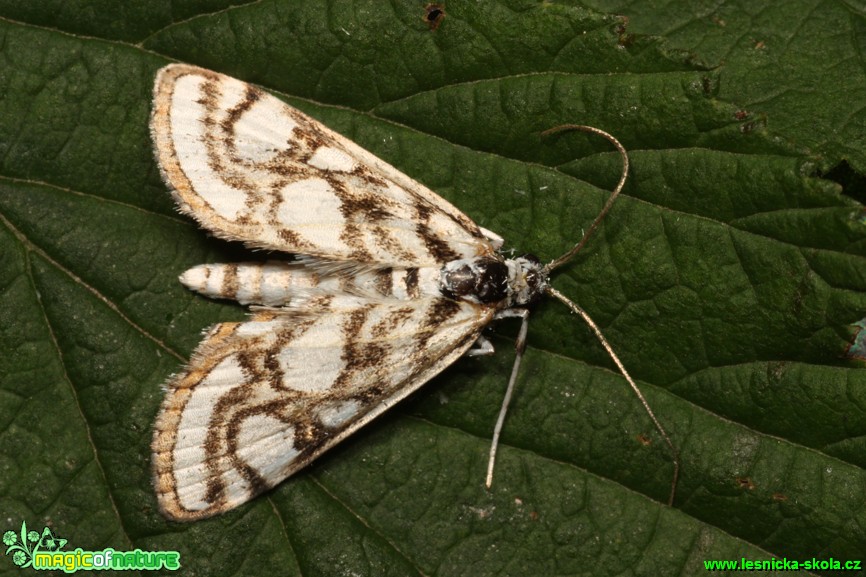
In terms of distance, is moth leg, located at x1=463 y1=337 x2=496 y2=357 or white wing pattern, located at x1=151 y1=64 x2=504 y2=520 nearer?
white wing pattern, located at x1=151 y1=64 x2=504 y2=520

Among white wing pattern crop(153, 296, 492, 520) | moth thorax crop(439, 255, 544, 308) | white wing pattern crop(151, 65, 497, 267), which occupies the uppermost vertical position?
white wing pattern crop(151, 65, 497, 267)

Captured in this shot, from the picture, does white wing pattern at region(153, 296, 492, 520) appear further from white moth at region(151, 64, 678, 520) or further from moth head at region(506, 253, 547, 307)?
moth head at region(506, 253, 547, 307)

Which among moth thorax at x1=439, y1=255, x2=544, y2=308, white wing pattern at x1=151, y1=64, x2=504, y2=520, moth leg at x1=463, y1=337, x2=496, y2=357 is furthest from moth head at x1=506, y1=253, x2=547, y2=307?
moth leg at x1=463, y1=337, x2=496, y2=357

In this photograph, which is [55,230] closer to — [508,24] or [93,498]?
[93,498]

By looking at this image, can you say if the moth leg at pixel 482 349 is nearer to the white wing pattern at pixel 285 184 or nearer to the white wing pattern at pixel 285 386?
the white wing pattern at pixel 285 386


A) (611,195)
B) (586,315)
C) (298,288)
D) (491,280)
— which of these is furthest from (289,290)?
(611,195)

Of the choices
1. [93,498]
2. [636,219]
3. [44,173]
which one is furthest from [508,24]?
[93,498]
